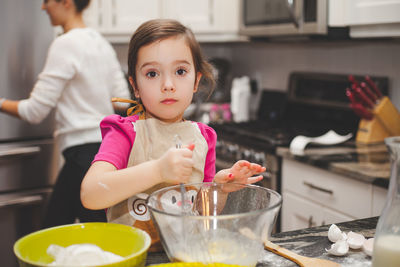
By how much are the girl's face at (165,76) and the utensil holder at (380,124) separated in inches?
54.0

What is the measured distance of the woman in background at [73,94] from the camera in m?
1.93

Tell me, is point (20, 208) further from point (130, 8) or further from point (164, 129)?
point (164, 129)

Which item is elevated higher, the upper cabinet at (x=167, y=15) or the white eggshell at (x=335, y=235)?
the upper cabinet at (x=167, y=15)

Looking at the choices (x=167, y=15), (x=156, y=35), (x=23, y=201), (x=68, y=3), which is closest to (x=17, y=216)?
(x=23, y=201)

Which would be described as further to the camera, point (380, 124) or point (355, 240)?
point (380, 124)

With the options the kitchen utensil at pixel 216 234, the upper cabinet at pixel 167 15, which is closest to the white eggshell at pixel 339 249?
the kitchen utensil at pixel 216 234

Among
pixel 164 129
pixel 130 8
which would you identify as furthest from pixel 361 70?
pixel 164 129

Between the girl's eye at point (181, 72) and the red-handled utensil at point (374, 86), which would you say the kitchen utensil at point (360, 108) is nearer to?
the red-handled utensil at point (374, 86)

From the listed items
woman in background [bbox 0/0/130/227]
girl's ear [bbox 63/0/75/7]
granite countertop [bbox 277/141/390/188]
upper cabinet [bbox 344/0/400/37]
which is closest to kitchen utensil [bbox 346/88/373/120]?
granite countertop [bbox 277/141/390/188]

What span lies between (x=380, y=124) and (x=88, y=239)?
1.67 meters

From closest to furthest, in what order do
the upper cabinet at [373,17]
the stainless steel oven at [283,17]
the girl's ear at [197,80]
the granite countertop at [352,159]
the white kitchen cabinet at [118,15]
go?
the girl's ear at [197,80] → the granite countertop at [352,159] → the upper cabinet at [373,17] → the stainless steel oven at [283,17] → the white kitchen cabinet at [118,15]

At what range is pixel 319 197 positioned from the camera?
196cm

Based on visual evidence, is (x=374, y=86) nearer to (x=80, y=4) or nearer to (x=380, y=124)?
(x=380, y=124)

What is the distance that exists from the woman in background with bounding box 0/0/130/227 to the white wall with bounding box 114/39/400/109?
3.99 feet
